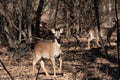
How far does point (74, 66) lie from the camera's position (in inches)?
568

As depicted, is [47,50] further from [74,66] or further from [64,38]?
[64,38]

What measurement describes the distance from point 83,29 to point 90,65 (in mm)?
10371

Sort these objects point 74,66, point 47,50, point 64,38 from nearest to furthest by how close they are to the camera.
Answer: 1. point 47,50
2. point 74,66
3. point 64,38

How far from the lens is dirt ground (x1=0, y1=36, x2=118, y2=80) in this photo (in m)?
12.4

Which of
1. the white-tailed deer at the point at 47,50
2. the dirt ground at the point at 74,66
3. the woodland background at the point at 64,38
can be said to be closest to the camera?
the dirt ground at the point at 74,66

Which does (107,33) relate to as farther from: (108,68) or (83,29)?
(108,68)

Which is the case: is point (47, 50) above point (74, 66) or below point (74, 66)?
above

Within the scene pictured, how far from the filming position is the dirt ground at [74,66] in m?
12.4

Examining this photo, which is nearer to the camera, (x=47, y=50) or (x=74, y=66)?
(x=47, y=50)

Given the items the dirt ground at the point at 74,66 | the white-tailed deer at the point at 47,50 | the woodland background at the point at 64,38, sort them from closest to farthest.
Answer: the dirt ground at the point at 74,66 → the white-tailed deer at the point at 47,50 → the woodland background at the point at 64,38

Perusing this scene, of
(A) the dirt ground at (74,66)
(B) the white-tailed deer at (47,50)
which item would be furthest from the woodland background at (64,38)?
(B) the white-tailed deer at (47,50)

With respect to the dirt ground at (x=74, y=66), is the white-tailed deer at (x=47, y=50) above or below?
above

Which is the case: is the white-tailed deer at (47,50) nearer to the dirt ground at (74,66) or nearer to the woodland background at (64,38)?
the dirt ground at (74,66)

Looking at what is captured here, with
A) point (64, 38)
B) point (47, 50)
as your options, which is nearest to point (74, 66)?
point (47, 50)
